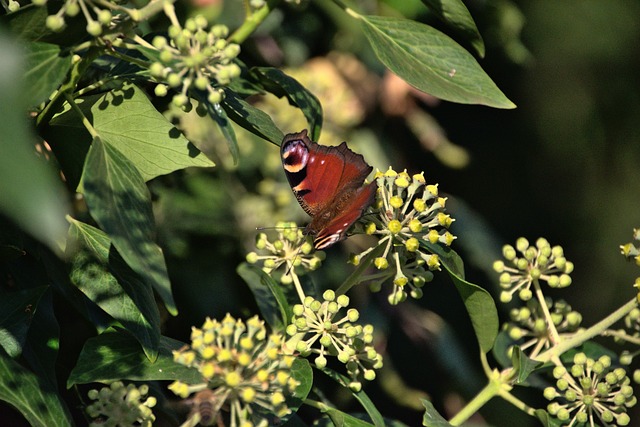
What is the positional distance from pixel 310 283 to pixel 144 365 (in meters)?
0.46

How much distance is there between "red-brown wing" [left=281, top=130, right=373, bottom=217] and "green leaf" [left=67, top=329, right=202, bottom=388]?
48 cm

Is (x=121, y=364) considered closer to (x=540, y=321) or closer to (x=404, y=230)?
(x=404, y=230)

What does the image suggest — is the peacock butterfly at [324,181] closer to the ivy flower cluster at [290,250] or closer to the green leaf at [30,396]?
the ivy flower cluster at [290,250]

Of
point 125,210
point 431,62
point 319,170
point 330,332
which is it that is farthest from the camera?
point 319,170

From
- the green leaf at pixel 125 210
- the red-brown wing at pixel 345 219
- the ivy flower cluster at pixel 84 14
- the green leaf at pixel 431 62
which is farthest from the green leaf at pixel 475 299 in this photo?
the ivy flower cluster at pixel 84 14

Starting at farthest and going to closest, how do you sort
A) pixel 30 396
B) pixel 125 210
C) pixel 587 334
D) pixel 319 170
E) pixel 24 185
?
pixel 319 170 → pixel 587 334 → pixel 30 396 → pixel 125 210 → pixel 24 185

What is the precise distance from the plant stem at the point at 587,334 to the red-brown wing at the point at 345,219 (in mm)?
480

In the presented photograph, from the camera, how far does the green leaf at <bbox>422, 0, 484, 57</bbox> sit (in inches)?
57.1

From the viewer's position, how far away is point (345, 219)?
145 cm

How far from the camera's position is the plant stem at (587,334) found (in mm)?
1550

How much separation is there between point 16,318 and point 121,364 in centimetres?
18

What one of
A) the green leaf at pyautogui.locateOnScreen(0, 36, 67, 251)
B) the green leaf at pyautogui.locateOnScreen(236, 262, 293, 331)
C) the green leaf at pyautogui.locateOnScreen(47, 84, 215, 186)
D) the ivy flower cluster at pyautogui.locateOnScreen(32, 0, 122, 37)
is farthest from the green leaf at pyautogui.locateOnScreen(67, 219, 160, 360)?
the green leaf at pyautogui.locateOnScreen(0, 36, 67, 251)

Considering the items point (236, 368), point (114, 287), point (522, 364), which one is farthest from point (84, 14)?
point (522, 364)

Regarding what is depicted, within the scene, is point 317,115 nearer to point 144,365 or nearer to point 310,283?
point 310,283
